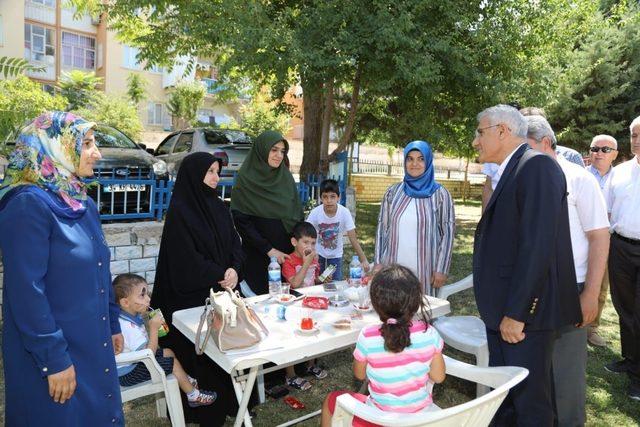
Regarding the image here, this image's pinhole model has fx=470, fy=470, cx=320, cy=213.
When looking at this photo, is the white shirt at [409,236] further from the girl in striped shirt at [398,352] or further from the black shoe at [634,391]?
the black shoe at [634,391]

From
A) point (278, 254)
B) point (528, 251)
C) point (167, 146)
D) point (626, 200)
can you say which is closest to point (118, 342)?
point (278, 254)

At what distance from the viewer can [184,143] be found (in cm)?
1064

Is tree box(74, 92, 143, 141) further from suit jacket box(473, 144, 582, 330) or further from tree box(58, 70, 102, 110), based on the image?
suit jacket box(473, 144, 582, 330)

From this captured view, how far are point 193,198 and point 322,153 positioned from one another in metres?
6.31

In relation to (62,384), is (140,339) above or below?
below

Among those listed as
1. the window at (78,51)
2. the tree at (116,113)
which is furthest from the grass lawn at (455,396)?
the window at (78,51)

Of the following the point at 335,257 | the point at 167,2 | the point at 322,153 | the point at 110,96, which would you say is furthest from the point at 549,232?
the point at 110,96

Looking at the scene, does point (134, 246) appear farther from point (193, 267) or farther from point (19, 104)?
point (193, 267)

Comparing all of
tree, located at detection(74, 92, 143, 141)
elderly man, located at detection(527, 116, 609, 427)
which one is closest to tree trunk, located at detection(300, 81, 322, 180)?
elderly man, located at detection(527, 116, 609, 427)

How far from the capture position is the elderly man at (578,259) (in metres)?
2.54

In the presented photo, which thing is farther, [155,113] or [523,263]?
[155,113]

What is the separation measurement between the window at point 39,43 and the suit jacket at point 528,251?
92.7 feet

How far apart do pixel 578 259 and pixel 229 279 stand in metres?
2.18

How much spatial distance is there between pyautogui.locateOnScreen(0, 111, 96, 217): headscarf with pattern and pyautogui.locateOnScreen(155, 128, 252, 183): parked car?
23.0ft
